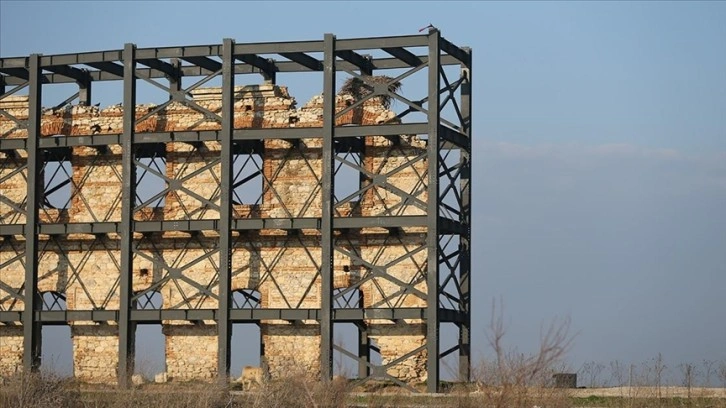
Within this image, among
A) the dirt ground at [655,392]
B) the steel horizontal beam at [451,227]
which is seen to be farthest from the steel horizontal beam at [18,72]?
the dirt ground at [655,392]

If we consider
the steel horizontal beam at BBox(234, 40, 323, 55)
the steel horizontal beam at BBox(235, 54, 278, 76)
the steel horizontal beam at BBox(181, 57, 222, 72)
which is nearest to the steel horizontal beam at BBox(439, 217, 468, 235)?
the steel horizontal beam at BBox(234, 40, 323, 55)

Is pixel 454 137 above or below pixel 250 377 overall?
above

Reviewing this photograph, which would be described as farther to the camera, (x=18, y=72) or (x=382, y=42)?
(x=18, y=72)

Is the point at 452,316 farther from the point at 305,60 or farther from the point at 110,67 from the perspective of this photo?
the point at 110,67

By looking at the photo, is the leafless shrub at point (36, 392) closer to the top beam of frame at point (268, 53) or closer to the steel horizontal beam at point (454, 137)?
the top beam of frame at point (268, 53)

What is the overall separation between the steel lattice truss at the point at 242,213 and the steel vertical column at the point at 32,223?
0.10 feet

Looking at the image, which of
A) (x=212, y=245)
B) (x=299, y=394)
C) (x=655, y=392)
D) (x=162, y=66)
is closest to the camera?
(x=299, y=394)

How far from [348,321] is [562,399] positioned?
24.5 feet

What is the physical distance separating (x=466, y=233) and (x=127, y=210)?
7335 mm

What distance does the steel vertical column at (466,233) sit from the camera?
31.7m

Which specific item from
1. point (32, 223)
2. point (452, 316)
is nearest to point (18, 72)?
point (32, 223)

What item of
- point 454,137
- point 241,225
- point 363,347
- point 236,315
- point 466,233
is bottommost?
point 363,347

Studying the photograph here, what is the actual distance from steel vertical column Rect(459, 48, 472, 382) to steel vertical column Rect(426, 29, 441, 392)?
190 centimetres

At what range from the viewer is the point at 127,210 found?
31625 millimetres
